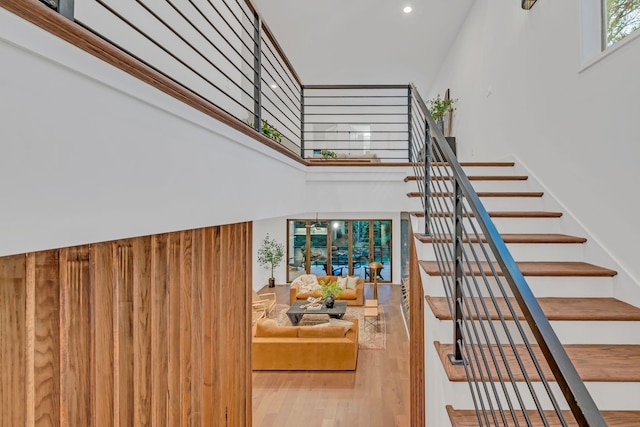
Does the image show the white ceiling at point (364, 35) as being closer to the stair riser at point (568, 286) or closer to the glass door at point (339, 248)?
the stair riser at point (568, 286)

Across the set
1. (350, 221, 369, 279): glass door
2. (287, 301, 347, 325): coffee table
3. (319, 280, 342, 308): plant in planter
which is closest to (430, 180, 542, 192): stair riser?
(287, 301, 347, 325): coffee table

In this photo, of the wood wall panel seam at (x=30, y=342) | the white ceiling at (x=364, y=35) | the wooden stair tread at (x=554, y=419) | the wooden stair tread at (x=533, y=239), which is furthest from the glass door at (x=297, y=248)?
the wood wall panel seam at (x=30, y=342)

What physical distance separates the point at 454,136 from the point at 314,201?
10.7ft

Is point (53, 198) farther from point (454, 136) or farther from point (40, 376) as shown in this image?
point (454, 136)

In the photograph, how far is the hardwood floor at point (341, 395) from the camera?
170 inches

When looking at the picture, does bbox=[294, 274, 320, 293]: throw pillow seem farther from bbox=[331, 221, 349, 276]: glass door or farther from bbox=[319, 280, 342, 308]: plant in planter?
bbox=[331, 221, 349, 276]: glass door

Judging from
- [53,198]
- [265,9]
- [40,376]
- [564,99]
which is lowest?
[40,376]

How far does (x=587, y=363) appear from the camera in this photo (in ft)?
4.98

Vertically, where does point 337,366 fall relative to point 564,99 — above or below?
below

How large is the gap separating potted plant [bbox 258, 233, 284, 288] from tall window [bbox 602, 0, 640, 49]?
365 inches

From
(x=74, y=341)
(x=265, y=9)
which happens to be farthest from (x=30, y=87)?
(x=265, y=9)

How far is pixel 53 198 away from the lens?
0.82 m

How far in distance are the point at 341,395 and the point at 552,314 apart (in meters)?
3.80

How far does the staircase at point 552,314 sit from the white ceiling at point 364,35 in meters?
3.52
